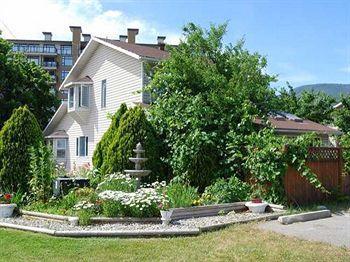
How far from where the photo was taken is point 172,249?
7363mm

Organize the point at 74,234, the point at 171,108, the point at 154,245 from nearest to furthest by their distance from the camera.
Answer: the point at 154,245 → the point at 74,234 → the point at 171,108

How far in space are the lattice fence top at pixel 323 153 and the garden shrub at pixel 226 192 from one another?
80.9 inches

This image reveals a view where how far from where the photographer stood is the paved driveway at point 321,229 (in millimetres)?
8266

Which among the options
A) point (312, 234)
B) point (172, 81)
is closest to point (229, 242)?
point (312, 234)

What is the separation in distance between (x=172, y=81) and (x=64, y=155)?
54.9 ft

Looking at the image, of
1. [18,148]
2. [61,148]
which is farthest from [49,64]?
[18,148]

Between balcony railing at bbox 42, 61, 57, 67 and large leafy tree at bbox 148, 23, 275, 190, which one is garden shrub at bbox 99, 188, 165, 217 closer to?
large leafy tree at bbox 148, 23, 275, 190

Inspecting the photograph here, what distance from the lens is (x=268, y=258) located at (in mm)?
6855

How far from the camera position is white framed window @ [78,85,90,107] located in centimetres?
2573

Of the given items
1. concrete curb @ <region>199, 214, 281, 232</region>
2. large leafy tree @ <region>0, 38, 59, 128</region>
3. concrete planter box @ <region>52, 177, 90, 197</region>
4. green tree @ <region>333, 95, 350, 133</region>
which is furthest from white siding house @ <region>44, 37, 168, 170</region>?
green tree @ <region>333, 95, 350, 133</region>

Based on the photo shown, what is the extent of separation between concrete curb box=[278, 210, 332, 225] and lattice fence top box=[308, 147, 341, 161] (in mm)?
2229

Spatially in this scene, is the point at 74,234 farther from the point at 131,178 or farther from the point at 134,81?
the point at 134,81

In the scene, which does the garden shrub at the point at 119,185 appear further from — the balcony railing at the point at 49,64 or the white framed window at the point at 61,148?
the balcony railing at the point at 49,64

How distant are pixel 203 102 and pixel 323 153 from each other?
3790mm
